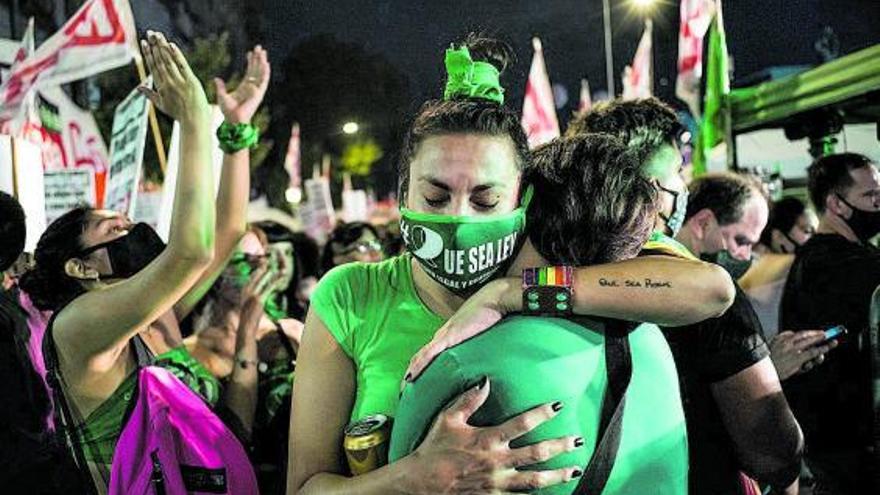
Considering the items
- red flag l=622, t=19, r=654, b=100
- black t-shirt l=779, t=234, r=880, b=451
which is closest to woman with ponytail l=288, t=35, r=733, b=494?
black t-shirt l=779, t=234, r=880, b=451

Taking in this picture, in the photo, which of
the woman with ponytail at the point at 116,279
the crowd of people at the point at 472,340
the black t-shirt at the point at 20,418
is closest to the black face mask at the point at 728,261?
the crowd of people at the point at 472,340

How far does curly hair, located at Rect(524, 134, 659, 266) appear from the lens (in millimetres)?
1707

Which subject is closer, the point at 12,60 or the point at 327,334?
the point at 327,334

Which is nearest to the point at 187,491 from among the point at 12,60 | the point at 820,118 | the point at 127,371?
the point at 127,371

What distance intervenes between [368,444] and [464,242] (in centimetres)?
41

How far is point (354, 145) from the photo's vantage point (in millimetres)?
48031

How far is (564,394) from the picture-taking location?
1472mm

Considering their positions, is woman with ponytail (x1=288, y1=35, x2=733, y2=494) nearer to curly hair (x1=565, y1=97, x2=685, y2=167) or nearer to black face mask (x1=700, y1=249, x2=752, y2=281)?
curly hair (x1=565, y1=97, x2=685, y2=167)

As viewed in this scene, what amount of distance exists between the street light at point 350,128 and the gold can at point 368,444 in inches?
1882

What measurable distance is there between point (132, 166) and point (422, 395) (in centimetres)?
350

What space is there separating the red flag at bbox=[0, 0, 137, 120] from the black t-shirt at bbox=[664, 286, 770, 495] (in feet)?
12.8

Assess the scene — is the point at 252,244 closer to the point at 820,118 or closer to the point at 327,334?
the point at 327,334

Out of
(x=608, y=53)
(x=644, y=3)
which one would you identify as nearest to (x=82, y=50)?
(x=644, y=3)

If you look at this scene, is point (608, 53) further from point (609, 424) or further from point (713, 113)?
point (609, 424)
